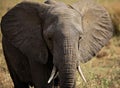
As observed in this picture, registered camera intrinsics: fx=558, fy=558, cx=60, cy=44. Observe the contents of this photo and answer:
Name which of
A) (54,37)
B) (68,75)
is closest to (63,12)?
(54,37)

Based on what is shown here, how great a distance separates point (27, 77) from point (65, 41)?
155 centimetres

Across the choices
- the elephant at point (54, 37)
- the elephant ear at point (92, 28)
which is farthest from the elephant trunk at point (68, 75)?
the elephant ear at point (92, 28)

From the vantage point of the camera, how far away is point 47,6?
20.6 ft

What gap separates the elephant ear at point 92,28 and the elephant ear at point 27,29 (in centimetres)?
43

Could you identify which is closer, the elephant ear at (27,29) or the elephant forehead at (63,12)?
the elephant forehead at (63,12)

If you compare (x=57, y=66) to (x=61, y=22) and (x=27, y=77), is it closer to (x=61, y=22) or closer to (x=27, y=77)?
(x=61, y=22)

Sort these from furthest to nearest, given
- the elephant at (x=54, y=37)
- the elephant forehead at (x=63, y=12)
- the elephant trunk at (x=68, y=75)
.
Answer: the elephant forehead at (x=63, y=12)
the elephant at (x=54, y=37)
the elephant trunk at (x=68, y=75)

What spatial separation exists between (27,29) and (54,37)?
0.77 m

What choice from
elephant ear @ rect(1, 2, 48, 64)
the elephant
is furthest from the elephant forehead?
elephant ear @ rect(1, 2, 48, 64)

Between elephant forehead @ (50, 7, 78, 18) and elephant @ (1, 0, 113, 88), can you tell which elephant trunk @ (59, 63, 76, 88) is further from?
elephant forehead @ (50, 7, 78, 18)

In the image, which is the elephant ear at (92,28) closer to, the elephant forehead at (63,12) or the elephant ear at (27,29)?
the elephant forehead at (63,12)

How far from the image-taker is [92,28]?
653cm

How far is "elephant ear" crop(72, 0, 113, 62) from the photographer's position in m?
6.29

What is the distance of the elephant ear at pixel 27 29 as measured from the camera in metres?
6.28
